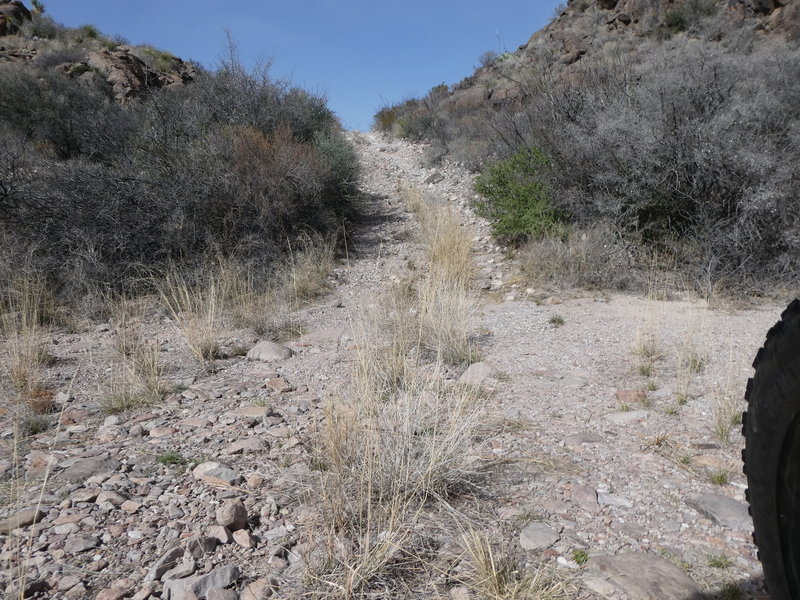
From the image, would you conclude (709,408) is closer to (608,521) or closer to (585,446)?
(585,446)

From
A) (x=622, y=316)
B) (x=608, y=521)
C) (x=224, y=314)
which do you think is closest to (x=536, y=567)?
(x=608, y=521)

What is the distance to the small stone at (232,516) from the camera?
2094 mm

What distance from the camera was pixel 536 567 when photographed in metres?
1.89

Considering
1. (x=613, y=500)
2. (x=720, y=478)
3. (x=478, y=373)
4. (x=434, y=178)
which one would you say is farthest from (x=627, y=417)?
(x=434, y=178)

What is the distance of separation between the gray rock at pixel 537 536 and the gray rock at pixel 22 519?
1.93m

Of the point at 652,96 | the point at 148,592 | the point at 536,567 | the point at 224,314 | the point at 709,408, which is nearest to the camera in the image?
the point at 148,592

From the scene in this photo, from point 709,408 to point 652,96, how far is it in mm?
5500

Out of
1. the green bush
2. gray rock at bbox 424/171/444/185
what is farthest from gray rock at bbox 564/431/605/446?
gray rock at bbox 424/171/444/185

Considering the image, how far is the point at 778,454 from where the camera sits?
120 cm

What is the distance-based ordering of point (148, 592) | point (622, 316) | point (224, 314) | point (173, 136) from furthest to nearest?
1. point (173, 136)
2. point (224, 314)
3. point (622, 316)
4. point (148, 592)

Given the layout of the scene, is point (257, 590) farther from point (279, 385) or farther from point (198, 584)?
point (279, 385)

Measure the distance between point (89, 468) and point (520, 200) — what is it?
6762 mm

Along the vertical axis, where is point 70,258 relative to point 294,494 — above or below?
above

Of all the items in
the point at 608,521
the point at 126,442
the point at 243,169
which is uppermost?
the point at 243,169
